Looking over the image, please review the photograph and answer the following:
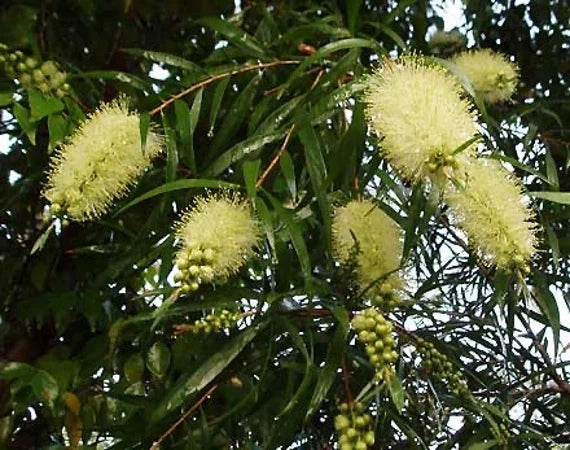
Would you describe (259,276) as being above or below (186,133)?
below

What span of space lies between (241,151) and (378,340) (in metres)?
0.33

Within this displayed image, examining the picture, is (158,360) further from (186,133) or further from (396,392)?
(396,392)

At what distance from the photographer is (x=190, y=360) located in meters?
1.48

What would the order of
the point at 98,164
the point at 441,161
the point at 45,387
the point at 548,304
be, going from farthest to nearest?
the point at 45,387
the point at 548,304
the point at 98,164
the point at 441,161

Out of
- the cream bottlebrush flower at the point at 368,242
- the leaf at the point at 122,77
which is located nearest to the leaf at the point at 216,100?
the leaf at the point at 122,77

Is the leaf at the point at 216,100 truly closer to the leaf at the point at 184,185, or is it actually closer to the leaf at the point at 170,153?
the leaf at the point at 170,153

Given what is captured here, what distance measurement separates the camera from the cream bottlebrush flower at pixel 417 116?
1040 millimetres

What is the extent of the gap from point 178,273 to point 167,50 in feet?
3.51

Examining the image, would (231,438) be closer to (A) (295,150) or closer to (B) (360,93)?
(A) (295,150)

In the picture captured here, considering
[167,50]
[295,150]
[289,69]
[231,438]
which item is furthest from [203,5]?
[231,438]

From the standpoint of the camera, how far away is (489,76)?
1.52m

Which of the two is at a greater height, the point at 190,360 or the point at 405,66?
the point at 405,66

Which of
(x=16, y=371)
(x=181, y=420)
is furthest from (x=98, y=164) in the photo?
(x=16, y=371)

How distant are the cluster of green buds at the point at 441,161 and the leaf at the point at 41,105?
569 millimetres
